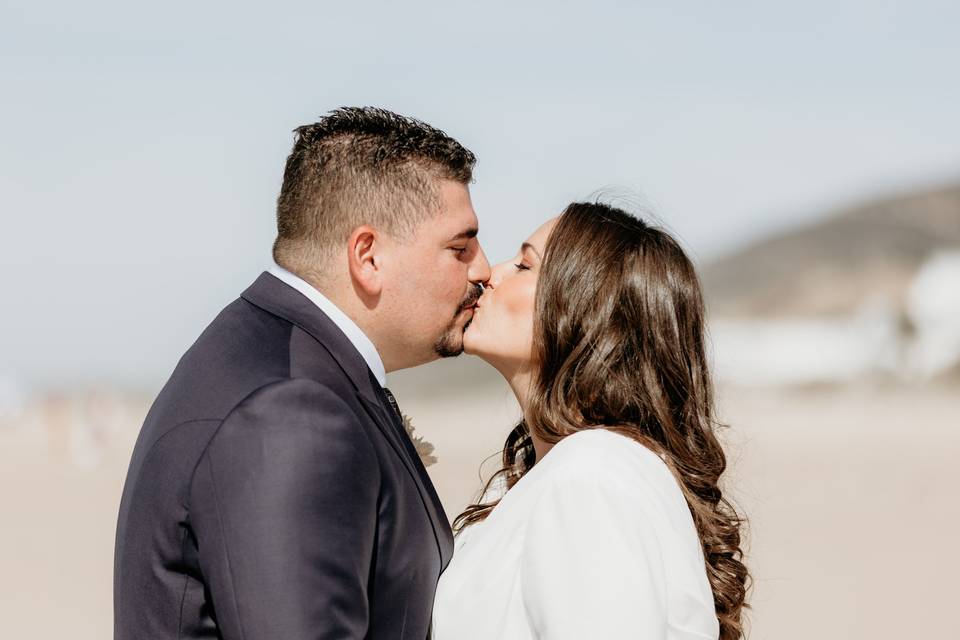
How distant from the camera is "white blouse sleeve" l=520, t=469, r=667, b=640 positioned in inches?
123

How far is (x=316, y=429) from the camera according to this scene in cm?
262

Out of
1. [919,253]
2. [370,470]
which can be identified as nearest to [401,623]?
[370,470]

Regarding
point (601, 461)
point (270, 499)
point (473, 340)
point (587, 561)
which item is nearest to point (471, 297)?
point (473, 340)

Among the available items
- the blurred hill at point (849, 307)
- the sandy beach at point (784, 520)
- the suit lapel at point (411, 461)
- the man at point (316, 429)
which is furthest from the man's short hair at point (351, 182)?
the blurred hill at point (849, 307)

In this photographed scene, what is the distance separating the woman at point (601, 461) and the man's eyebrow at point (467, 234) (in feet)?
1.71

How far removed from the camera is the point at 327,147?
10.8ft

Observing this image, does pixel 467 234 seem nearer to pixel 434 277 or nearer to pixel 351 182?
pixel 434 277

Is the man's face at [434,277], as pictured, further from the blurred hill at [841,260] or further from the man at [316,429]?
the blurred hill at [841,260]

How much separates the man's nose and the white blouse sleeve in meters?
0.77

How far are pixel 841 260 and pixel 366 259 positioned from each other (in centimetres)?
6338

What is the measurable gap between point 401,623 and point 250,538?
65cm

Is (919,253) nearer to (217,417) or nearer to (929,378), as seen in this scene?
(929,378)

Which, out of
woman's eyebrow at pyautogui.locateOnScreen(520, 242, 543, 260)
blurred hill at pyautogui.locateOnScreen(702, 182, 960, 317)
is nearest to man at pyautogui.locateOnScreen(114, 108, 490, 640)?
woman's eyebrow at pyautogui.locateOnScreen(520, 242, 543, 260)

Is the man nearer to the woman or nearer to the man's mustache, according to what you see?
the man's mustache
